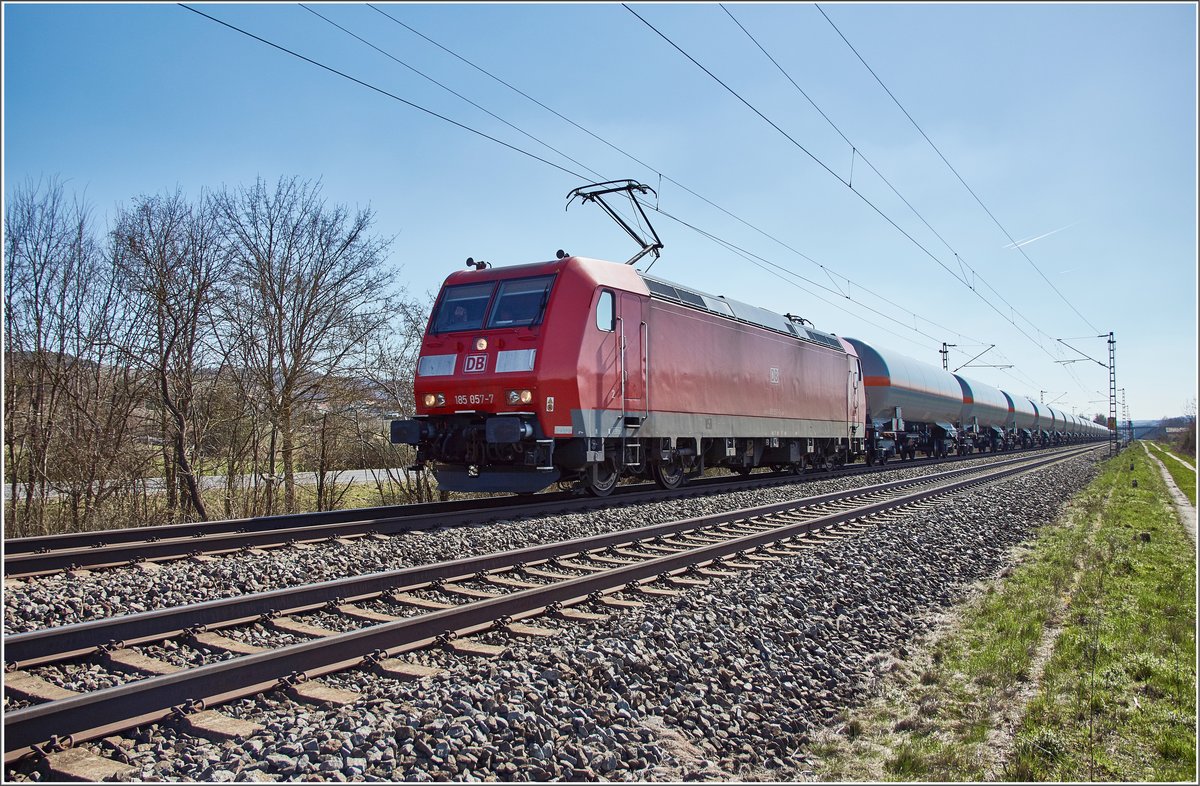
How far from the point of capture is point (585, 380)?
1092 cm

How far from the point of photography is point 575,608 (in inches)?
226

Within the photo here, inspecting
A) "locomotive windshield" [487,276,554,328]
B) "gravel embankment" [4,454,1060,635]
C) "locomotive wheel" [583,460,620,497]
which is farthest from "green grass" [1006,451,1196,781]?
"locomotive windshield" [487,276,554,328]

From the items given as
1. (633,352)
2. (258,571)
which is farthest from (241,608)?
(633,352)

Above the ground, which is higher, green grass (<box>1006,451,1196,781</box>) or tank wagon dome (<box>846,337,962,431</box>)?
tank wagon dome (<box>846,337,962,431</box>)

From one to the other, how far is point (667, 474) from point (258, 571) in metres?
8.40

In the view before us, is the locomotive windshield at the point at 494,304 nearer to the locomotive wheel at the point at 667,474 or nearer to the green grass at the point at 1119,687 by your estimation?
the locomotive wheel at the point at 667,474

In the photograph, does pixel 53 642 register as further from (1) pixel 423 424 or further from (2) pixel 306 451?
(2) pixel 306 451

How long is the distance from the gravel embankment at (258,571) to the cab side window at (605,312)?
2.76 meters

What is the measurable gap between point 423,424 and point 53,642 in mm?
7169

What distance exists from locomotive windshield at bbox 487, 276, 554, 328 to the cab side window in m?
0.76

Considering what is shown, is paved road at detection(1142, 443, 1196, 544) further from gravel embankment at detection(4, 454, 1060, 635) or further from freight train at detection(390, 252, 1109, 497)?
gravel embankment at detection(4, 454, 1060, 635)

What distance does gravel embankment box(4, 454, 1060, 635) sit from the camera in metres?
5.43

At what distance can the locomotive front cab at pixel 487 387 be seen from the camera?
35.3 feet

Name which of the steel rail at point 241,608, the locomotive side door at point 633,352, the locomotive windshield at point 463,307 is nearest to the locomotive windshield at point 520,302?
the locomotive windshield at point 463,307
